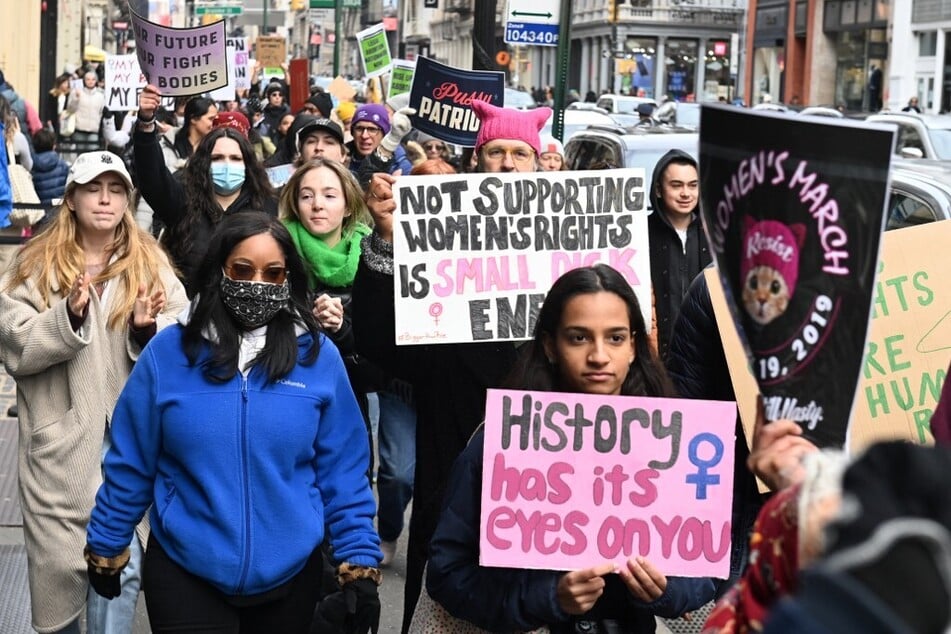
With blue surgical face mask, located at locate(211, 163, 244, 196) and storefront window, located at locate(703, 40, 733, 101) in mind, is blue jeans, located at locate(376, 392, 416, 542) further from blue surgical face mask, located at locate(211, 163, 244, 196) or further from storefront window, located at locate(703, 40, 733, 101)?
storefront window, located at locate(703, 40, 733, 101)

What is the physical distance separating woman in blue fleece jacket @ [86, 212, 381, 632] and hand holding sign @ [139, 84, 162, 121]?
3311 millimetres

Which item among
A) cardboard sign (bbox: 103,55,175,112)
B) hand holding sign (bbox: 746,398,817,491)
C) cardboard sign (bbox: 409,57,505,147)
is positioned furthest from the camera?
cardboard sign (bbox: 103,55,175,112)

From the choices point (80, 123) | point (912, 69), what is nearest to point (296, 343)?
point (80, 123)

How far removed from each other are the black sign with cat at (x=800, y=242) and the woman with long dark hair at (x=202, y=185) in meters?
4.65

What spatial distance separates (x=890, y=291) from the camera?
5172 millimetres

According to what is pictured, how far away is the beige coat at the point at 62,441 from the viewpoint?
5.07 metres

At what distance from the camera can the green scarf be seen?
6492 mm

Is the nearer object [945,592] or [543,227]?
[945,592]

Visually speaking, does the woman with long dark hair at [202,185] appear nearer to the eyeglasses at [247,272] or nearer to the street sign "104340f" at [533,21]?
the eyeglasses at [247,272]

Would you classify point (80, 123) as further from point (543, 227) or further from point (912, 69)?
point (912, 69)

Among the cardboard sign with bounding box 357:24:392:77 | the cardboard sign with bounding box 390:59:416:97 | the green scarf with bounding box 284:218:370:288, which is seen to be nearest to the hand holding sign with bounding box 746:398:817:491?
the green scarf with bounding box 284:218:370:288

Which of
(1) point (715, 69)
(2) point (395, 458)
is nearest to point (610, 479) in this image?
(2) point (395, 458)

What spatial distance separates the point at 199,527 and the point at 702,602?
1206mm

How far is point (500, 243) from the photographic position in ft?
17.9
